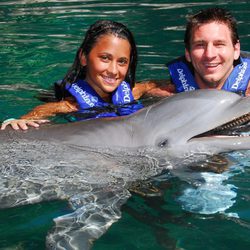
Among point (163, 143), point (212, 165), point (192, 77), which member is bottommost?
point (212, 165)

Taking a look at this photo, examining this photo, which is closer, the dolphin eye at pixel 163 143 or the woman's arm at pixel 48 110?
the dolphin eye at pixel 163 143

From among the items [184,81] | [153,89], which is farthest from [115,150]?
[153,89]

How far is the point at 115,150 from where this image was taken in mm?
5465

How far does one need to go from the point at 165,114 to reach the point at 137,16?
11.0 meters

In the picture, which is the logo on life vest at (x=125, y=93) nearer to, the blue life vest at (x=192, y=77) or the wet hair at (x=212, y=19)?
the blue life vest at (x=192, y=77)

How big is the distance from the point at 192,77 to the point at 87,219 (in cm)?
374

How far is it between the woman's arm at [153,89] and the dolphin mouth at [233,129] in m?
2.59

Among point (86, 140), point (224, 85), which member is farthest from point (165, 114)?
point (224, 85)

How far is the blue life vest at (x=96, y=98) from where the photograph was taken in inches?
297

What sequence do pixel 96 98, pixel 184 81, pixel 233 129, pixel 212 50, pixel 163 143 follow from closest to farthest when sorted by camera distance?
pixel 163 143 < pixel 233 129 < pixel 212 50 < pixel 96 98 < pixel 184 81

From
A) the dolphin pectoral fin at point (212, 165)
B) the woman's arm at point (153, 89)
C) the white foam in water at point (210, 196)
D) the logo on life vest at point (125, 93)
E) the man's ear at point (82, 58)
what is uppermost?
the man's ear at point (82, 58)

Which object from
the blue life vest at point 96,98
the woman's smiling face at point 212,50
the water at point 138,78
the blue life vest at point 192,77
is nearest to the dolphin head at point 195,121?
the water at point 138,78

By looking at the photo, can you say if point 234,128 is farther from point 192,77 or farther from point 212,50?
point 192,77

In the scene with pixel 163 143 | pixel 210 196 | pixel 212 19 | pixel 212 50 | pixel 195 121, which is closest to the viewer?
pixel 210 196
